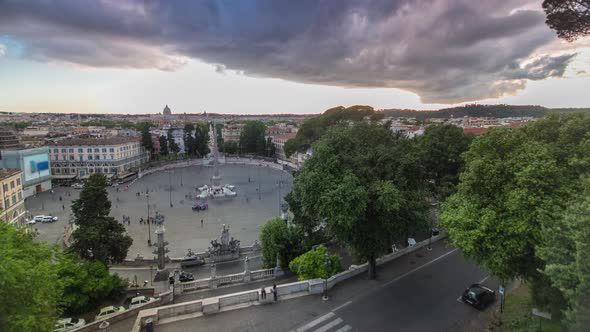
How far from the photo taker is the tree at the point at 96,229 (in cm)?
1842

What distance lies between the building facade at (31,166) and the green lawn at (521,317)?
5165 centimetres

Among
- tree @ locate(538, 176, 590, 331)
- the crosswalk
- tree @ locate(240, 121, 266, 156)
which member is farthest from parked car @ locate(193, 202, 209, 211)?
tree @ locate(240, 121, 266, 156)

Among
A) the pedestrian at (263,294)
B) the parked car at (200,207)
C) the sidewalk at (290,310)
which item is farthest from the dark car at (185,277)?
the parked car at (200,207)

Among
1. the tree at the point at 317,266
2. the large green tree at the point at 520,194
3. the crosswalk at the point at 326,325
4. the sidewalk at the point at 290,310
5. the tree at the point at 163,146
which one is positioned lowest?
the crosswalk at the point at 326,325

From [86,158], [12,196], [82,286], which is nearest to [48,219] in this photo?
[12,196]

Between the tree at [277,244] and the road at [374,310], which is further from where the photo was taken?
the tree at [277,244]

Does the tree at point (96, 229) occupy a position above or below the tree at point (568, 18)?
below

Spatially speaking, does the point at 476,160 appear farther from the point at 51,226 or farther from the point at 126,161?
the point at 126,161

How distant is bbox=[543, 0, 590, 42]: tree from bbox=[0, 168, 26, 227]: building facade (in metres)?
36.1

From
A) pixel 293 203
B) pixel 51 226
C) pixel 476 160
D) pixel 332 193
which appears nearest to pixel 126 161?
pixel 51 226

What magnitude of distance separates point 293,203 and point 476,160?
14.5m

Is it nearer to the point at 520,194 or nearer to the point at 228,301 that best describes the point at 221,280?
the point at 228,301

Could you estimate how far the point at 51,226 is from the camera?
106 feet

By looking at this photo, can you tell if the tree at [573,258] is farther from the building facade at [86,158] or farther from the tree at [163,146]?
the tree at [163,146]
